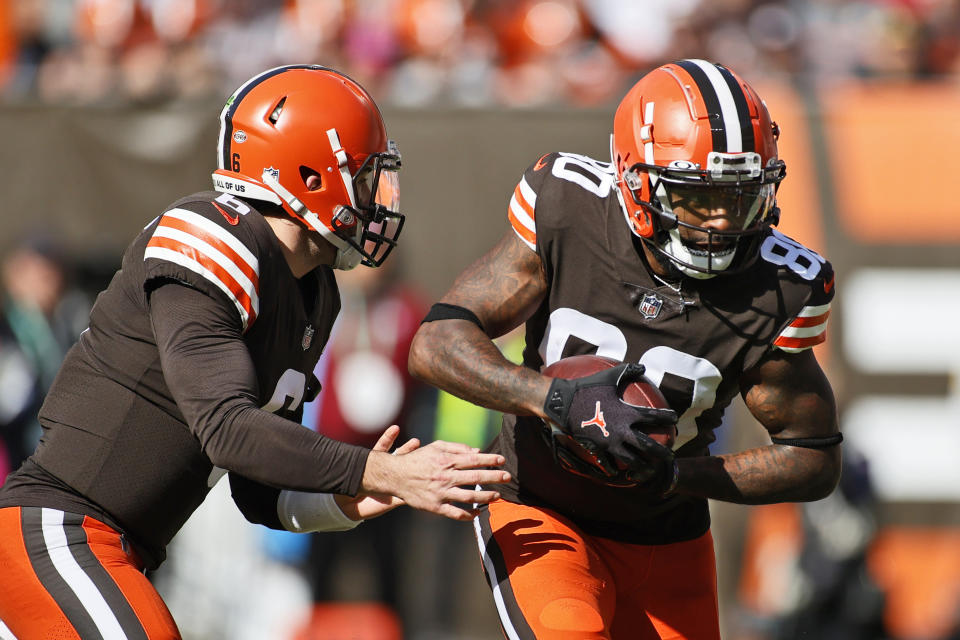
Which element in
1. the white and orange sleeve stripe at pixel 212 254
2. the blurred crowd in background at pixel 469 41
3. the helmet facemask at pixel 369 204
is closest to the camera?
the white and orange sleeve stripe at pixel 212 254

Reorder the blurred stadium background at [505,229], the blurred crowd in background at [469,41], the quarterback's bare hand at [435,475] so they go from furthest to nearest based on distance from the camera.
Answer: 1. the blurred crowd in background at [469,41]
2. the blurred stadium background at [505,229]
3. the quarterback's bare hand at [435,475]

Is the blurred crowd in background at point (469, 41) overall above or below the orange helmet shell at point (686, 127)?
below

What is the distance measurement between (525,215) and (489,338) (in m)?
0.37

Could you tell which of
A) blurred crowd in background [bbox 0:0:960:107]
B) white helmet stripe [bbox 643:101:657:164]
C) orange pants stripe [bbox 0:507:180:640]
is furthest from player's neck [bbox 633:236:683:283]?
blurred crowd in background [bbox 0:0:960:107]

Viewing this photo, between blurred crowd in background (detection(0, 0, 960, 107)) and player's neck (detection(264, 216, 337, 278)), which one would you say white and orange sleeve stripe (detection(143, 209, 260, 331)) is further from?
blurred crowd in background (detection(0, 0, 960, 107))

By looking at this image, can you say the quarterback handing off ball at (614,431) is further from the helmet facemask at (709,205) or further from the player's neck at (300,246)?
the player's neck at (300,246)

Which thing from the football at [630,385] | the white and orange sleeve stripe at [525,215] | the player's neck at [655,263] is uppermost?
the white and orange sleeve stripe at [525,215]

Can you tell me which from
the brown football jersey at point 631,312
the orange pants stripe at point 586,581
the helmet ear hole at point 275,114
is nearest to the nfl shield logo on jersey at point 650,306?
the brown football jersey at point 631,312

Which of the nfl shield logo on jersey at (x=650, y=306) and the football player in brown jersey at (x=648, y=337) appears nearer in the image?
the football player in brown jersey at (x=648, y=337)

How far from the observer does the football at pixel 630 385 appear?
301cm

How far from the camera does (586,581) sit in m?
3.20

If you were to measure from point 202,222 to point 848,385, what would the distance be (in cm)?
451

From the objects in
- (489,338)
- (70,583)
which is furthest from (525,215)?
(70,583)

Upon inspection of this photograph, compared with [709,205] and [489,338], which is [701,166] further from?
[489,338]
